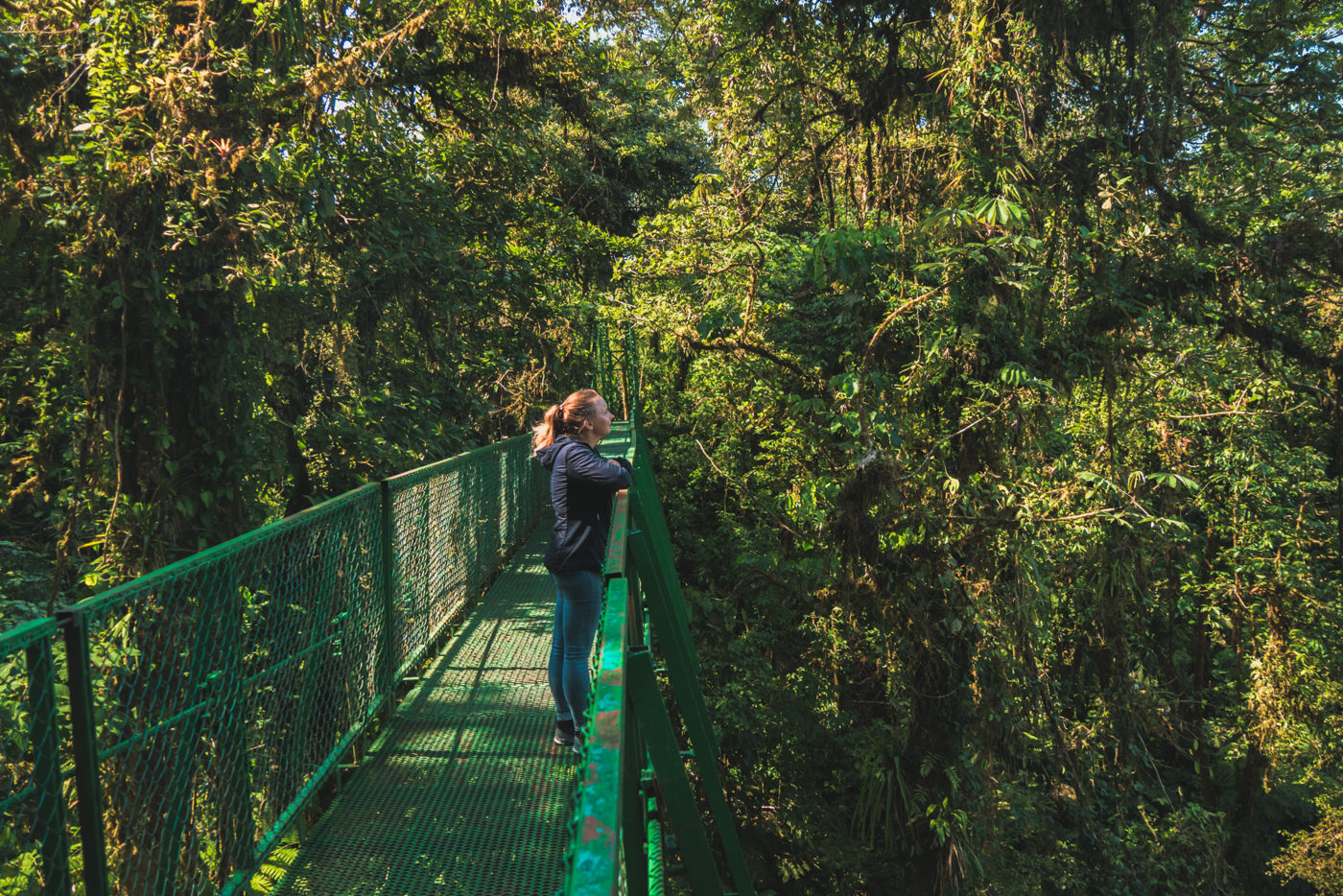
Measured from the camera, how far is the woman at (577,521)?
3303mm

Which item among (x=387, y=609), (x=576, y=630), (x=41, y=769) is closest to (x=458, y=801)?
(x=576, y=630)

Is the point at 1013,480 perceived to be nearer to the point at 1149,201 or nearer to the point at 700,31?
the point at 1149,201

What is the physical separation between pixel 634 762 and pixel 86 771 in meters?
1.45

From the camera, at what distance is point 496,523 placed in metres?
7.50

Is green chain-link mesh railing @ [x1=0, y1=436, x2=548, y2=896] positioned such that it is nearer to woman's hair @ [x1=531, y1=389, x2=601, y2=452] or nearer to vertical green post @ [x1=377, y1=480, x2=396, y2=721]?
vertical green post @ [x1=377, y1=480, x2=396, y2=721]

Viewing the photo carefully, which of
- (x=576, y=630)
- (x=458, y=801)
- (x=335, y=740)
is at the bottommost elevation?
(x=458, y=801)

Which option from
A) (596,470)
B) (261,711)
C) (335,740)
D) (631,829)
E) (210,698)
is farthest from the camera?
(335,740)

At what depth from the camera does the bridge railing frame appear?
3.32ft

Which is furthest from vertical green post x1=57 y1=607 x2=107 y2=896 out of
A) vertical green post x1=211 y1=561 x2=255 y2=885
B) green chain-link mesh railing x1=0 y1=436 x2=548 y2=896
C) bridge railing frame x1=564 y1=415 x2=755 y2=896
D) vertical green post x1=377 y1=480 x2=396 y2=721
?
vertical green post x1=377 y1=480 x2=396 y2=721

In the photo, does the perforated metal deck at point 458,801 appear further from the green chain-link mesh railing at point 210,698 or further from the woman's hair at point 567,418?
the woman's hair at point 567,418

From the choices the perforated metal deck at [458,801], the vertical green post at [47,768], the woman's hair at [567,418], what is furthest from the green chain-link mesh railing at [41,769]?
the woman's hair at [567,418]

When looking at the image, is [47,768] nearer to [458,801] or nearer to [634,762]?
[634,762]

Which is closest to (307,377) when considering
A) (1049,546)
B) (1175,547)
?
(1049,546)

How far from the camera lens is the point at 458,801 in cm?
350
